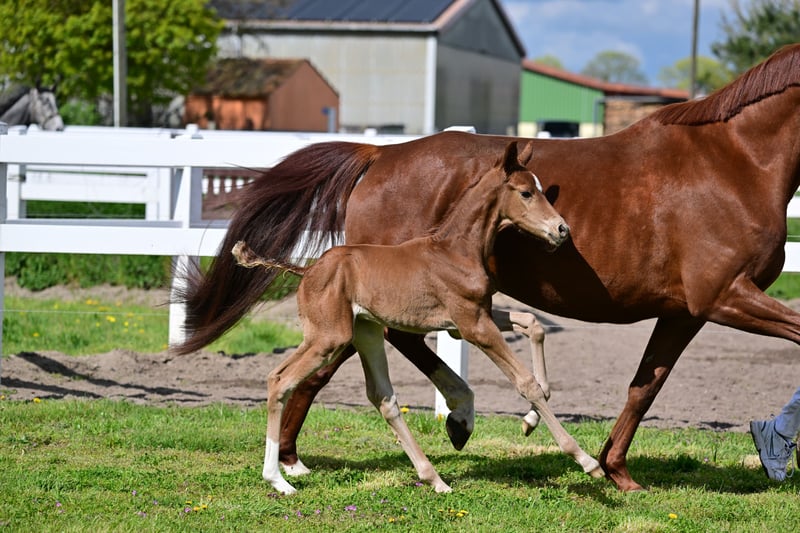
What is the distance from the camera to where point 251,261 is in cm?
546

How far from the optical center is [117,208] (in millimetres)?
14094

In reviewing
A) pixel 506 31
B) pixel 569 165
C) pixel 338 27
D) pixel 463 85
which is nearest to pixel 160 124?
pixel 338 27

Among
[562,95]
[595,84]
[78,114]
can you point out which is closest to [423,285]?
[78,114]

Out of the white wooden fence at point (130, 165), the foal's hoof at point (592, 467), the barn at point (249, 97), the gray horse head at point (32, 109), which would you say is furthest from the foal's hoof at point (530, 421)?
the barn at point (249, 97)

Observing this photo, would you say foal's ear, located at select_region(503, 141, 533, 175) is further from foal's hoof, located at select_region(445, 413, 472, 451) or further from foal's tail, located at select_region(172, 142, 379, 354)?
foal's hoof, located at select_region(445, 413, 472, 451)

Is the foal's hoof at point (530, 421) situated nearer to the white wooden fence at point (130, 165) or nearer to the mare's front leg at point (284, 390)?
the mare's front leg at point (284, 390)

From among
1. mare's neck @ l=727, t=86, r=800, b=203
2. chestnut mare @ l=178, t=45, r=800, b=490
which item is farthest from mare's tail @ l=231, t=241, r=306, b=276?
mare's neck @ l=727, t=86, r=800, b=203

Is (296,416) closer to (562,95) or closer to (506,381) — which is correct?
(506,381)

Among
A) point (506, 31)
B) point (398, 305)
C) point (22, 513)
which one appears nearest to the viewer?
point (22, 513)

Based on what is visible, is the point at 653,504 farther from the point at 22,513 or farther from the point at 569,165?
the point at 22,513

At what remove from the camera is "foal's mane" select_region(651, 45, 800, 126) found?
17.9 ft

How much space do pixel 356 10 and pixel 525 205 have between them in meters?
45.0

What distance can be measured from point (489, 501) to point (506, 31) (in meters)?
54.5

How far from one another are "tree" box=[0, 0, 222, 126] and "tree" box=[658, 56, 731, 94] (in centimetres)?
1401
